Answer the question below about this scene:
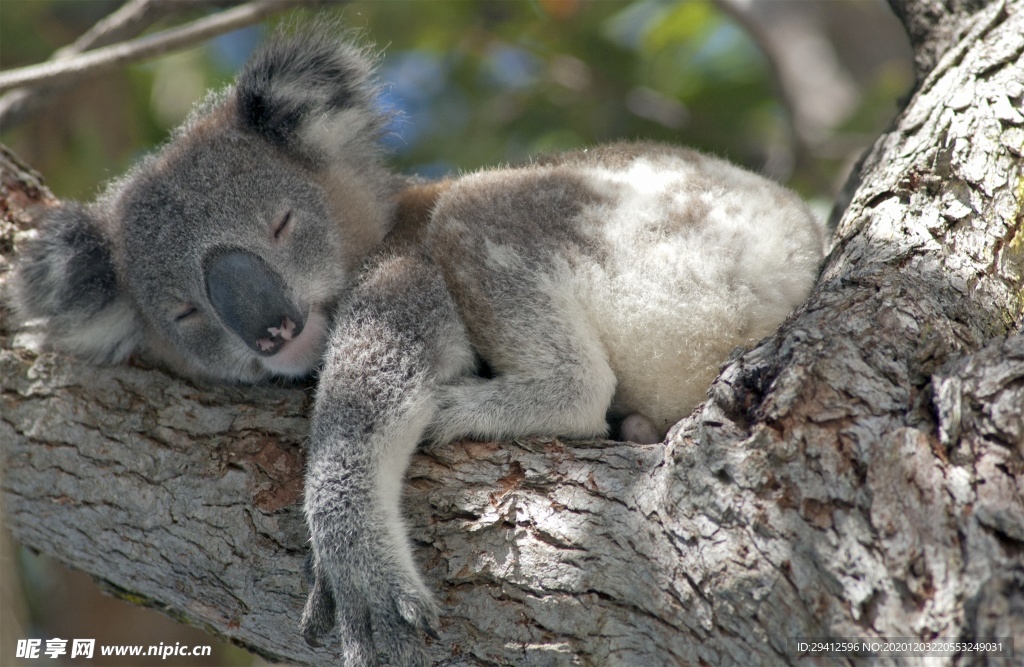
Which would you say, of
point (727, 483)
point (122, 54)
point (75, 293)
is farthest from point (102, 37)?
point (727, 483)

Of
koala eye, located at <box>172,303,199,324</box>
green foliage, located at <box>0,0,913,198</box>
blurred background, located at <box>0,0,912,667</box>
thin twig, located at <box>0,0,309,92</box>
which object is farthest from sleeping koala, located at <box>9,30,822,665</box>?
green foliage, located at <box>0,0,913,198</box>

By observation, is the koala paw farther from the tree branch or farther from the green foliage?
the green foliage

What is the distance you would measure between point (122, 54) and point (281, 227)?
1048 millimetres

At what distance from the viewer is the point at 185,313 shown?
301 cm

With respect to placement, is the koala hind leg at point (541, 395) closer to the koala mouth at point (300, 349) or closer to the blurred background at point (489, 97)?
the koala mouth at point (300, 349)

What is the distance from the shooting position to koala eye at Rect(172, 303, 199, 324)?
3000mm

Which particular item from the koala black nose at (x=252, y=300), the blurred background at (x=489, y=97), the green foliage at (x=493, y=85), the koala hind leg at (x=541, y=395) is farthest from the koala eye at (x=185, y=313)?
the green foliage at (x=493, y=85)

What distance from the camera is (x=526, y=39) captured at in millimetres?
5238

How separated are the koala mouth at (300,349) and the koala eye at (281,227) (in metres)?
0.30

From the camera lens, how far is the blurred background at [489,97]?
4688mm

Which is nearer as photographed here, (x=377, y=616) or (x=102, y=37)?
(x=377, y=616)

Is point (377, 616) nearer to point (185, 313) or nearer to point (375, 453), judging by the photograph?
point (375, 453)

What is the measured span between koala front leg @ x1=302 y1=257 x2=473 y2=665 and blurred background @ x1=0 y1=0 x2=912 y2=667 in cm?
223

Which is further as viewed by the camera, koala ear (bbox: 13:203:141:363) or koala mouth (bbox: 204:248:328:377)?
koala ear (bbox: 13:203:141:363)
